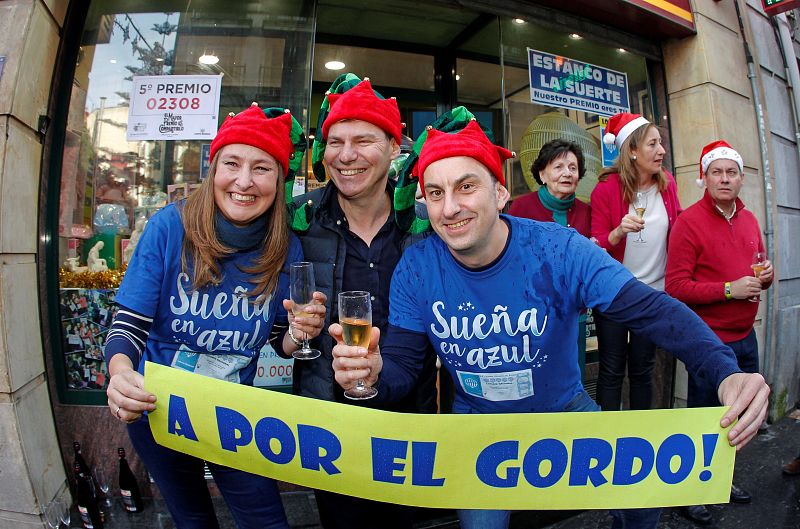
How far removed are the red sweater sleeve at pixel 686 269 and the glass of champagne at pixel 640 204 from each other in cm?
25

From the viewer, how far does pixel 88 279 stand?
3.34 m

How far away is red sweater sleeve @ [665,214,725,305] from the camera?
3043mm

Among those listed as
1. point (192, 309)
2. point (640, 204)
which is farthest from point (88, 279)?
point (640, 204)

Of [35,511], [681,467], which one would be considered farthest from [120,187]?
[681,467]

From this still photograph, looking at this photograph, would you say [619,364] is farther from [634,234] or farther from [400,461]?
[400,461]

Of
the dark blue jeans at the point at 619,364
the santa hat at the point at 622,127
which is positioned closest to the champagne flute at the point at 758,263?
the dark blue jeans at the point at 619,364

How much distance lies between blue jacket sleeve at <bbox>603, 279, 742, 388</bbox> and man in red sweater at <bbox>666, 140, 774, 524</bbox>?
5.95ft

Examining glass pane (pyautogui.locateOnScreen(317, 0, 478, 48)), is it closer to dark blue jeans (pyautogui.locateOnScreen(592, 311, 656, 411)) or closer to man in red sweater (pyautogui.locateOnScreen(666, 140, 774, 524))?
man in red sweater (pyautogui.locateOnScreen(666, 140, 774, 524))

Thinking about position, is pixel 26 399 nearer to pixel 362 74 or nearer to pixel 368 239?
pixel 368 239

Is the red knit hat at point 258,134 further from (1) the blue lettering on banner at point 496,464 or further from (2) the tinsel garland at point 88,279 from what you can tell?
(2) the tinsel garland at point 88,279

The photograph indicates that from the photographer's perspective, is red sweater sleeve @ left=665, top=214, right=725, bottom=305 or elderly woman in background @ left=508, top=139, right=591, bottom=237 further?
elderly woman in background @ left=508, top=139, right=591, bottom=237

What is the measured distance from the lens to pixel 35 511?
2.78 metres

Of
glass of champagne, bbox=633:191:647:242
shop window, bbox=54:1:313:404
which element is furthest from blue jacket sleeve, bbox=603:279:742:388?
shop window, bbox=54:1:313:404

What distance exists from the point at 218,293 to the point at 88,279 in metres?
2.13
